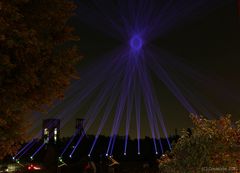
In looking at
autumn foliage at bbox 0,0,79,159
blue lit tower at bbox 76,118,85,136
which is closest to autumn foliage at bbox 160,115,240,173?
autumn foliage at bbox 0,0,79,159

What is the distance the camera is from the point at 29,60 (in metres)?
8.16

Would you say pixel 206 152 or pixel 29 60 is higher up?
pixel 29 60

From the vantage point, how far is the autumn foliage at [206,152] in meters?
10.4

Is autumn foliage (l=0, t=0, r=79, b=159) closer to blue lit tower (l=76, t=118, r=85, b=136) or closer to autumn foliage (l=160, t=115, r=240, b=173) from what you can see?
autumn foliage (l=160, t=115, r=240, b=173)

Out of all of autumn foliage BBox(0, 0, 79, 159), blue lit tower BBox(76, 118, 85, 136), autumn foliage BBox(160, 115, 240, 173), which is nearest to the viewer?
autumn foliage BBox(0, 0, 79, 159)

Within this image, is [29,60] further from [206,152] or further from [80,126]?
[80,126]

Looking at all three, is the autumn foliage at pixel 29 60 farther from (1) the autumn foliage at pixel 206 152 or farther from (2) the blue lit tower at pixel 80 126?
(2) the blue lit tower at pixel 80 126

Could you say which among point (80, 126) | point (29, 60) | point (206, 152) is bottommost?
point (206, 152)

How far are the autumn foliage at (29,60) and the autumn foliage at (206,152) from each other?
3.64 metres

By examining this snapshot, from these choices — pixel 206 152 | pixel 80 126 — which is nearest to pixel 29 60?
pixel 206 152

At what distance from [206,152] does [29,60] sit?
4.89 meters

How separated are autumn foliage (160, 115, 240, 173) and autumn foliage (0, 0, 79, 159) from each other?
11.9ft

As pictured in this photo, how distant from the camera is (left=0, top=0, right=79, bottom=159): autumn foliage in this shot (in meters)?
7.49

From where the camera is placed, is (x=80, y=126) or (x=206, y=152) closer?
(x=206, y=152)
